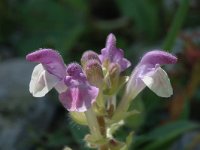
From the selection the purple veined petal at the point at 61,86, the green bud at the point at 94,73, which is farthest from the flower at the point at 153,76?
the purple veined petal at the point at 61,86

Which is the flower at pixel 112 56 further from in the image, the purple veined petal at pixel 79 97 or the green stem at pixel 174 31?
the green stem at pixel 174 31

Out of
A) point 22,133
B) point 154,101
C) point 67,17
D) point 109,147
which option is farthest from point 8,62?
point 109,147

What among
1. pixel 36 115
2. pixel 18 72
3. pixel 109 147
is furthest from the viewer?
pixel 18 72

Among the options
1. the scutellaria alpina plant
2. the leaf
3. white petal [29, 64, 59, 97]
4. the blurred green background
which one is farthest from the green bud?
the leaf

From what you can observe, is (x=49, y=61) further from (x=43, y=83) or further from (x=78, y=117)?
(x=78, y=117)

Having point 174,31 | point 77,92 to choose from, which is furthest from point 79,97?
point 174,31

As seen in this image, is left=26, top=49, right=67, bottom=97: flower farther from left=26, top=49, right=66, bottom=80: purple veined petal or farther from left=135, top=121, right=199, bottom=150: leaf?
left=135, top=121, right=199, bottom=150: leaf

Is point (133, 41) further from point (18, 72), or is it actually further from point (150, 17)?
point (18, 72)
